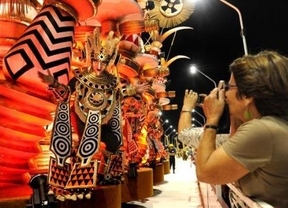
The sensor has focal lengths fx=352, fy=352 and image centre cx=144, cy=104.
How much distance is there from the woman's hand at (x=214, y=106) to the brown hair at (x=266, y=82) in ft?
0.45

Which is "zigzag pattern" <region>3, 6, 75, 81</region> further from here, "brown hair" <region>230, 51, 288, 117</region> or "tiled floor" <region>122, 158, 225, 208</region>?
"tiled floor" <region>122, 158, 225, 208</region>

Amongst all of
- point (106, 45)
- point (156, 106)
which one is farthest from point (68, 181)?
point (156, 106)

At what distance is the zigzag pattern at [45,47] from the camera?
3164 mm

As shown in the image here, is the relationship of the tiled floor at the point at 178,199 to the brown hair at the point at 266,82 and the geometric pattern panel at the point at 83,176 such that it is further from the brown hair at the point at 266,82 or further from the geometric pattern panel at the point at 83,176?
the brown hair at the point at 266,82

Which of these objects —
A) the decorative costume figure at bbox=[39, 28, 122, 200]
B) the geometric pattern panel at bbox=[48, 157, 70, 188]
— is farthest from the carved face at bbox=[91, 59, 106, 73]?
the geometric pattern panel at bbox=[48, 157, 70, 188]

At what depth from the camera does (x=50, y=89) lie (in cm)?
322

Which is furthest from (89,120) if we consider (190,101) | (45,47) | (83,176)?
(190,101)

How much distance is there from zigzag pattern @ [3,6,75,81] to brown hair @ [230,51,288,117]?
2.17m

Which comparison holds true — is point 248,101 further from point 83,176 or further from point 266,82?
point 83,176

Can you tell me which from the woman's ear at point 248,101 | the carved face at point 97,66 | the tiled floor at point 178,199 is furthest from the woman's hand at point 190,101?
the tiled floor at point 178,199

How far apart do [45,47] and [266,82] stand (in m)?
2.32

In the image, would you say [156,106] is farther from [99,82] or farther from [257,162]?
[257,162]

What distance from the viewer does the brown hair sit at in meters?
1.41

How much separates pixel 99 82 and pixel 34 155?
108 centimetres
